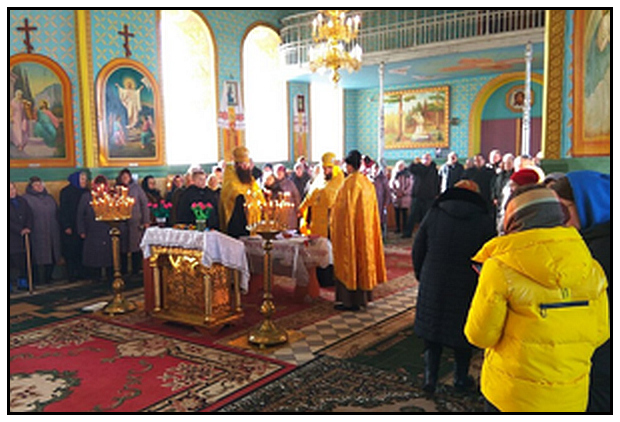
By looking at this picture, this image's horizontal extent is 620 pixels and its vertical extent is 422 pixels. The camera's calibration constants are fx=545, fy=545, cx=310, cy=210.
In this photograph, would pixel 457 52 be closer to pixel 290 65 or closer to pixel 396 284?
pixel 290 65

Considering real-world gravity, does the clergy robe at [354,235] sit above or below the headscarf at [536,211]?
below

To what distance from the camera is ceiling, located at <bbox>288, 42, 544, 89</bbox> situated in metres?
12.2

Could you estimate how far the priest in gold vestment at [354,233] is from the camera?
5.82 meters

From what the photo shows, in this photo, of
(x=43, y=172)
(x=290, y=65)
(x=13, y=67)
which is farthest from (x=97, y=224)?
(x=290, y=65)

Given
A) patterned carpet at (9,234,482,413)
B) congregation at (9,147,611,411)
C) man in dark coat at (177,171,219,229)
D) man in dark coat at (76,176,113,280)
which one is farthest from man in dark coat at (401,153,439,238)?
man in dark coat at (76,176,113,280)

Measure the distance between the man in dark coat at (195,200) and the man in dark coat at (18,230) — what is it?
255 cm

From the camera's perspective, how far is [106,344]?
16.5ft

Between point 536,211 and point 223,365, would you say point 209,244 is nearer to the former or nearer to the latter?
point 223,365

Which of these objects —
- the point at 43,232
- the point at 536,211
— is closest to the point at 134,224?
the point at 43,232

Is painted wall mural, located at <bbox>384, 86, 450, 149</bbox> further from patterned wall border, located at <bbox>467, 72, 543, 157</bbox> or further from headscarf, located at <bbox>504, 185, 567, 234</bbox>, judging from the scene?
headscarf, located at <bbox>504, 185, 567, 234</bbox>

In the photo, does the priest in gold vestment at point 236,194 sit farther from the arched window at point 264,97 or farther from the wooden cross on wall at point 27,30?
the arched window at point 264,97

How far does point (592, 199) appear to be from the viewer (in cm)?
208

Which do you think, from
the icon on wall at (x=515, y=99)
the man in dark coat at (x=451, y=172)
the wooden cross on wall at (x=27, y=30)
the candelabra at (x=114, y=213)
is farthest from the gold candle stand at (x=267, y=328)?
the icon on wall at (x=515, y=99)

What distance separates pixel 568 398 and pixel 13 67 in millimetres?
9160
